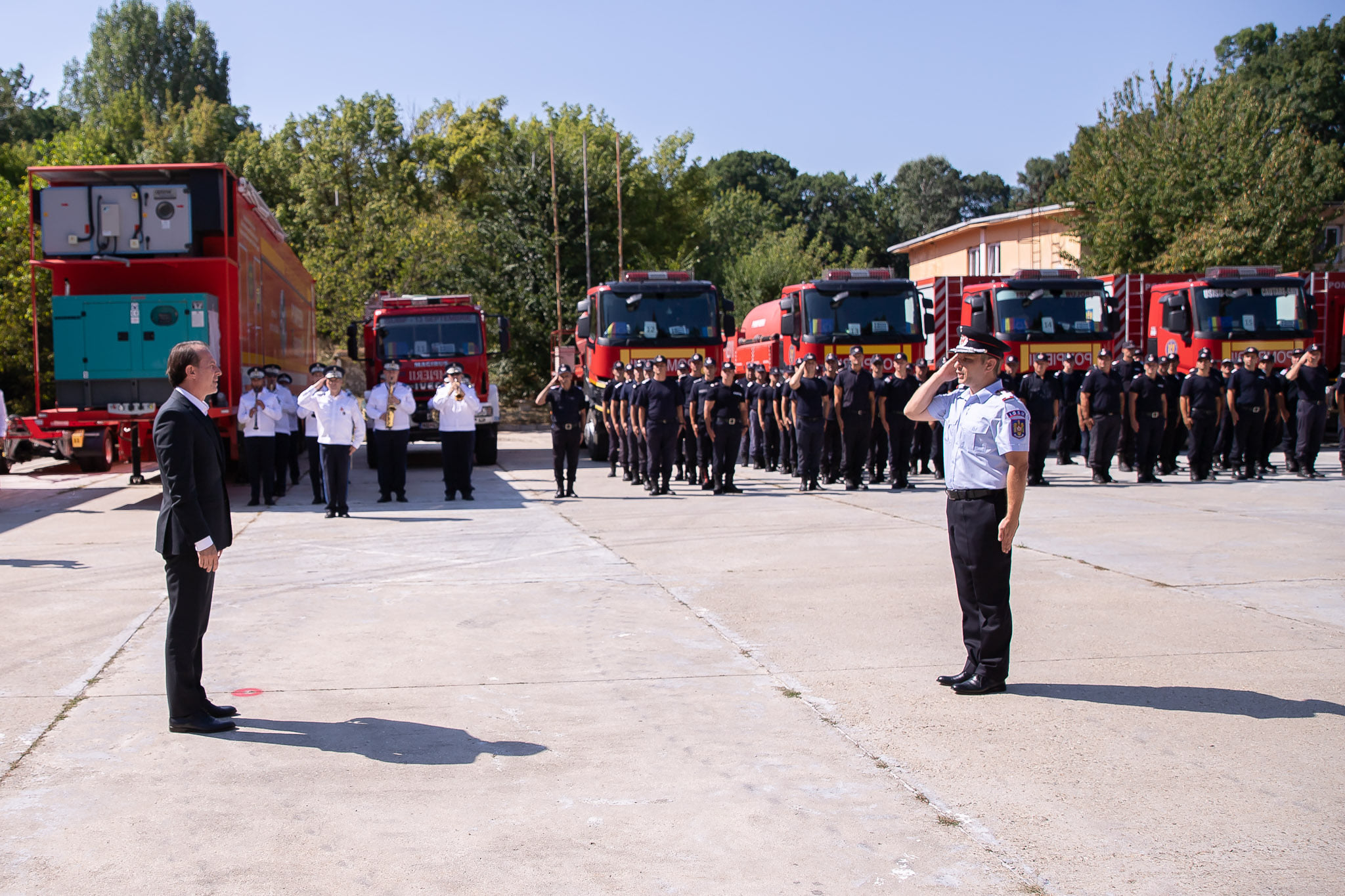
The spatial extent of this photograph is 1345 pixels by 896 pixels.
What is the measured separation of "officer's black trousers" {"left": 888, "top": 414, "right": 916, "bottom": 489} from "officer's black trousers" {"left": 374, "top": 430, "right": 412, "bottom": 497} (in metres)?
6.61

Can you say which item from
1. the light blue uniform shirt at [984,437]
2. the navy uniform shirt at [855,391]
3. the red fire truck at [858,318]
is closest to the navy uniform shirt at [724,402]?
the navy uniform shirt at [855,391]

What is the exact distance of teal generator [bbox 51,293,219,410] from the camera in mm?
15164

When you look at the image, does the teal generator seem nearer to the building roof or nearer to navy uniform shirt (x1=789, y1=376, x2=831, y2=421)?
navy uniform shirt (x1=789, y1=376, x2=831, y2=421)

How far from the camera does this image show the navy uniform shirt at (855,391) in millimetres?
16328

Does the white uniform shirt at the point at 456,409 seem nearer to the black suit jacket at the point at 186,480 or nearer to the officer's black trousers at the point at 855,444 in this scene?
the officer's black trousers at the point at 855,444

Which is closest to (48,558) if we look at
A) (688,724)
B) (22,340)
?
(688,724)

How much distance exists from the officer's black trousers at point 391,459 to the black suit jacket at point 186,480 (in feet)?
32.5

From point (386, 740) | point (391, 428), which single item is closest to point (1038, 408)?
point (391, 428)

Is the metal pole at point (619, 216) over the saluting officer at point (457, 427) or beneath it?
over

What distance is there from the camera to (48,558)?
422 inches

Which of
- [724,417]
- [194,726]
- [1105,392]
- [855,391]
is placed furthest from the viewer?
[1105,392]

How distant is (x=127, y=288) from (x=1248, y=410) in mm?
15710

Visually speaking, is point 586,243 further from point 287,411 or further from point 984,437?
point 984,437

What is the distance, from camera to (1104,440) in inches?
671
